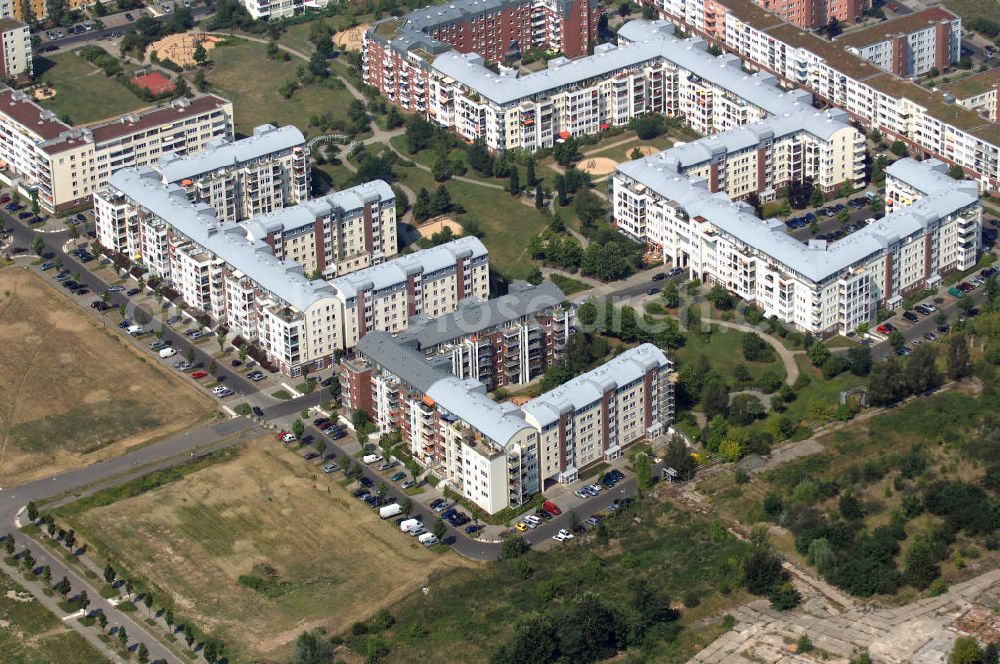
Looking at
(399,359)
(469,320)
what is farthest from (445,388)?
(469,320)

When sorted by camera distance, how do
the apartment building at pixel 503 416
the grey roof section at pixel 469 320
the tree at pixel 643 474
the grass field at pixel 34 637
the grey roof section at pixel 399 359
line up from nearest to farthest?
the grass field at pixel 34 637 → the apartment building at pixel 503 416 → the tree at pixel 643 474 → the grey roof section at pixel 399 359 → the grey roof section at pixel 469 320

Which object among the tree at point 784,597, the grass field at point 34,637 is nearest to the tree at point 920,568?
the tree at point 784,597

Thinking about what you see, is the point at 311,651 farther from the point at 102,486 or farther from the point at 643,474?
the point at 643,474

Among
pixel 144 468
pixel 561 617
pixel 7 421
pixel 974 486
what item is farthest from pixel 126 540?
pixel 974 486

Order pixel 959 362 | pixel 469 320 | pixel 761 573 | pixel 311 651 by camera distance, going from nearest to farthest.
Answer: pixel 311 651
pixel 761 573
pixel 959 362
pixel 469 320

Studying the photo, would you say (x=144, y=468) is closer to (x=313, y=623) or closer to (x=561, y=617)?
(x=313, y=623)

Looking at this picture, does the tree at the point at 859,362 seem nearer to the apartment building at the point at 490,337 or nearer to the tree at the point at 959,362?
the tree at the point at 959,362

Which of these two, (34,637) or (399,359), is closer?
(34,637)
